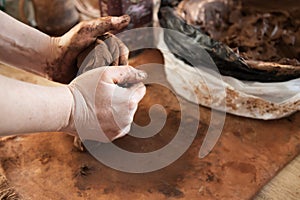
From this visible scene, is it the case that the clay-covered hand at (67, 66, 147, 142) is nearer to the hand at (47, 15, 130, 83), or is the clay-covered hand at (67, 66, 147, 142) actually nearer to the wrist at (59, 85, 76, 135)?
the wrist at (59, 85, 76, 135)

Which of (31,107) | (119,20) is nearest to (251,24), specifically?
(119,20)

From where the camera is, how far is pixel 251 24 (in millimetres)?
1487

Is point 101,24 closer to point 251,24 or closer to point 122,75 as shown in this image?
point 122,75

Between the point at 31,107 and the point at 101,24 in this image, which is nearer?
the point at 31,107

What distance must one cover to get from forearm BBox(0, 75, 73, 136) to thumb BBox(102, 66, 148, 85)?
10cm

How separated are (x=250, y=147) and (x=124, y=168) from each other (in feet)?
1.22

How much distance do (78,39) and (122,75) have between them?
0.56 feet

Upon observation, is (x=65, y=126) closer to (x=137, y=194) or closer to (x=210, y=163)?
(x=137, y=194)

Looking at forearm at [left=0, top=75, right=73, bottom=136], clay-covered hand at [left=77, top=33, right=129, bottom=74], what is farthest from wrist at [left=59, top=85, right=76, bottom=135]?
clay-covered hand at [left=77, top=33, right=129, bottom=74]

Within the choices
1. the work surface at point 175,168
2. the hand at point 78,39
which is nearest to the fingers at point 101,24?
the hand at point 78,39

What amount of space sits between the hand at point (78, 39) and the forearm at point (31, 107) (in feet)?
0.54

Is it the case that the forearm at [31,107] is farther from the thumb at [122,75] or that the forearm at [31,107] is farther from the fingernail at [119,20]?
the fingernail at [119,20]

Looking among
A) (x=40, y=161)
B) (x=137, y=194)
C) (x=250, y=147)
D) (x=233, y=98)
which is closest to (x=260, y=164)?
(x=250, y=147)

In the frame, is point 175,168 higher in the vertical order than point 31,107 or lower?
lower
